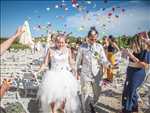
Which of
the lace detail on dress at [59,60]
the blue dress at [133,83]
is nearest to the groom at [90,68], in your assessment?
the lace detail on dress at [59,60]

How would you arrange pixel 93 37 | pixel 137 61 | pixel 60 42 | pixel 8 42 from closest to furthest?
pixel 8 42
pixel 137 61
pixel 60 42
pixel 93 37

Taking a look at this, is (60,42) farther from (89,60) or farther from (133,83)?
(133,83)

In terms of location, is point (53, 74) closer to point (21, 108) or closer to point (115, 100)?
point (21, 108)

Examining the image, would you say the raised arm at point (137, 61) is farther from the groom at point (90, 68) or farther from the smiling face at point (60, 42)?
the smiling face at point (60, 42)

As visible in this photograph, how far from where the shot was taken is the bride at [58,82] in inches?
251

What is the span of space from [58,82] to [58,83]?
0.04 ft

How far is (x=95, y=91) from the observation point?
6.54m

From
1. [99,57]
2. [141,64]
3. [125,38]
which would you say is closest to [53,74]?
[99,57]

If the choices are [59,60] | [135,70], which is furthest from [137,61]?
[59,60]

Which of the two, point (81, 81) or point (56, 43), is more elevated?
point (56, 43)

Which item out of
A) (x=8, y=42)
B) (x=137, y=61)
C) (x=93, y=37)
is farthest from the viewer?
(x=93, y=37)

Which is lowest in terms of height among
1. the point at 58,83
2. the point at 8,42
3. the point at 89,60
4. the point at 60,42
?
the point at 58,83

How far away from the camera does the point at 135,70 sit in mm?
6348

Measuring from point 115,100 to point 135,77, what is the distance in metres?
1.43
